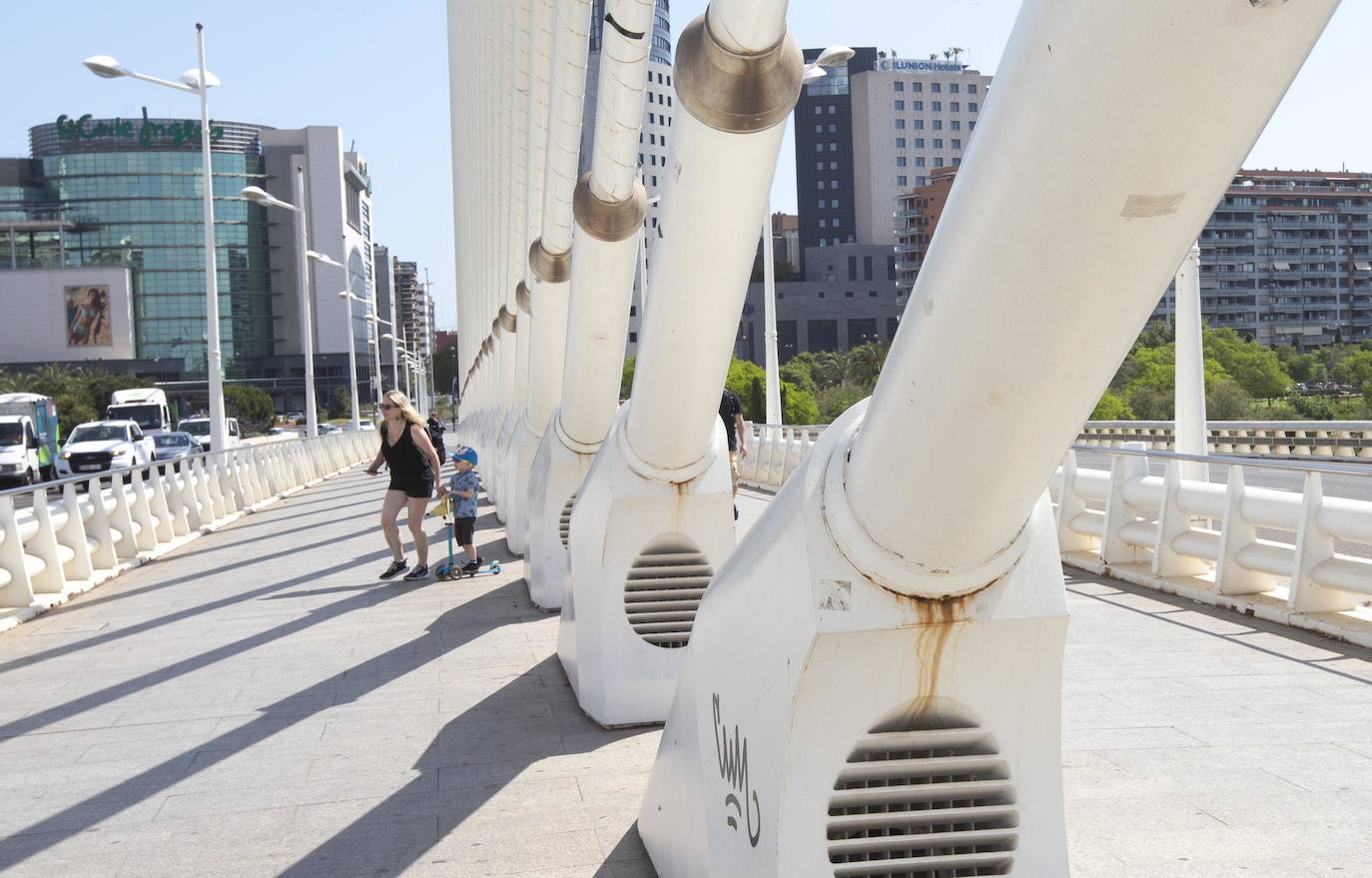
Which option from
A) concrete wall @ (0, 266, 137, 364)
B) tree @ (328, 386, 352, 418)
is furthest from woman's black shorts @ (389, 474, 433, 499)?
tree @ (328, 386, 352, 418)

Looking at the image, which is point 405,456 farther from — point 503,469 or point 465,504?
point 503,469

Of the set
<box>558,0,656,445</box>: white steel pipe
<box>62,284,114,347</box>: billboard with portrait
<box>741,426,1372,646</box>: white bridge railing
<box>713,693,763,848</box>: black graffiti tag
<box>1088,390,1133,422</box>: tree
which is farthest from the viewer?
<box>62,284,114,347</box>: billboard with portrait

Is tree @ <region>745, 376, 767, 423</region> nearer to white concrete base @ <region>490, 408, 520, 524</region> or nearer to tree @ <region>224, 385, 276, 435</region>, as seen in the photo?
white concrete base @ <region>490, 408, 520, 524</region>

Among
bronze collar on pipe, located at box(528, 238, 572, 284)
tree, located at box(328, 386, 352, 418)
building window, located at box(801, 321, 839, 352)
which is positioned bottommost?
tree, located at box(328, 386, 352, 418)

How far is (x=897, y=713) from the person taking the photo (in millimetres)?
3111

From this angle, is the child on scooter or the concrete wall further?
the concrete wall

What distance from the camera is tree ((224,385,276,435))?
9662cm

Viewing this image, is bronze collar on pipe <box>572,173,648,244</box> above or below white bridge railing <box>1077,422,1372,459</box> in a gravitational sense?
above

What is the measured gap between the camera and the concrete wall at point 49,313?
112m

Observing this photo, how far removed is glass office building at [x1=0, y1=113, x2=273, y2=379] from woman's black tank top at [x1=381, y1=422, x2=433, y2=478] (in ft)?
371

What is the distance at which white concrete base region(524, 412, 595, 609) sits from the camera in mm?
9867

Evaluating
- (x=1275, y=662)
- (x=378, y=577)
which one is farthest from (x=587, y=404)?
(x=378, y=577)

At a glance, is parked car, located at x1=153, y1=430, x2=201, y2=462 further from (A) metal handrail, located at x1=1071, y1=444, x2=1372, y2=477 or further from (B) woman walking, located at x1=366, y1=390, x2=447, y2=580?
(A) metal handrail, located at x1=1071, y1=444, x2=1372, y2=477

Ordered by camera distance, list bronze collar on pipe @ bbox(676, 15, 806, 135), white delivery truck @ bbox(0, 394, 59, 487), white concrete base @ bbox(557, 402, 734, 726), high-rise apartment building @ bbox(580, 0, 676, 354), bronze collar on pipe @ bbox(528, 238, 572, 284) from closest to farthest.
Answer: bronze collar on pipe @ bbox(676, 15, 806, 135)
white concrete base @ bbox(557, 402, 734, 726)
bronze collar on pipe @ bbox(528, 238, 572, 284)
white delivery truck @ bbox(0, 394, 59, 487)
high-rise apartment building @ bbox(580, 0, 676, 354)
